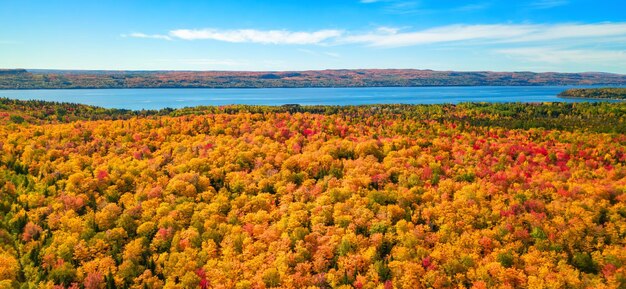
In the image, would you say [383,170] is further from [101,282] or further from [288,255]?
[101,282]

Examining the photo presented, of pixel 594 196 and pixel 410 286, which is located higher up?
pixel 594 196

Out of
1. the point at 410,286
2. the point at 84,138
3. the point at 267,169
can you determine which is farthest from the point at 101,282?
the point at 84,138

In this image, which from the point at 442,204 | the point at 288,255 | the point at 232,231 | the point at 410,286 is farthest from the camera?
the point at 442,204

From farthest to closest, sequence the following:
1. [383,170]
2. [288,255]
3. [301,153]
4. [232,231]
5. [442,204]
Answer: [301,153], [383,170], [442,204], [232,231], [288,255]

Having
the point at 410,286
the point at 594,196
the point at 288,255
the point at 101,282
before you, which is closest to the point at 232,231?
the point at 288,255

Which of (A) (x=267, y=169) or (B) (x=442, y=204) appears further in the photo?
(A) (x=267, y=169)

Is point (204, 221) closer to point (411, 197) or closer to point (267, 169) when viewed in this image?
point (267, 169)
